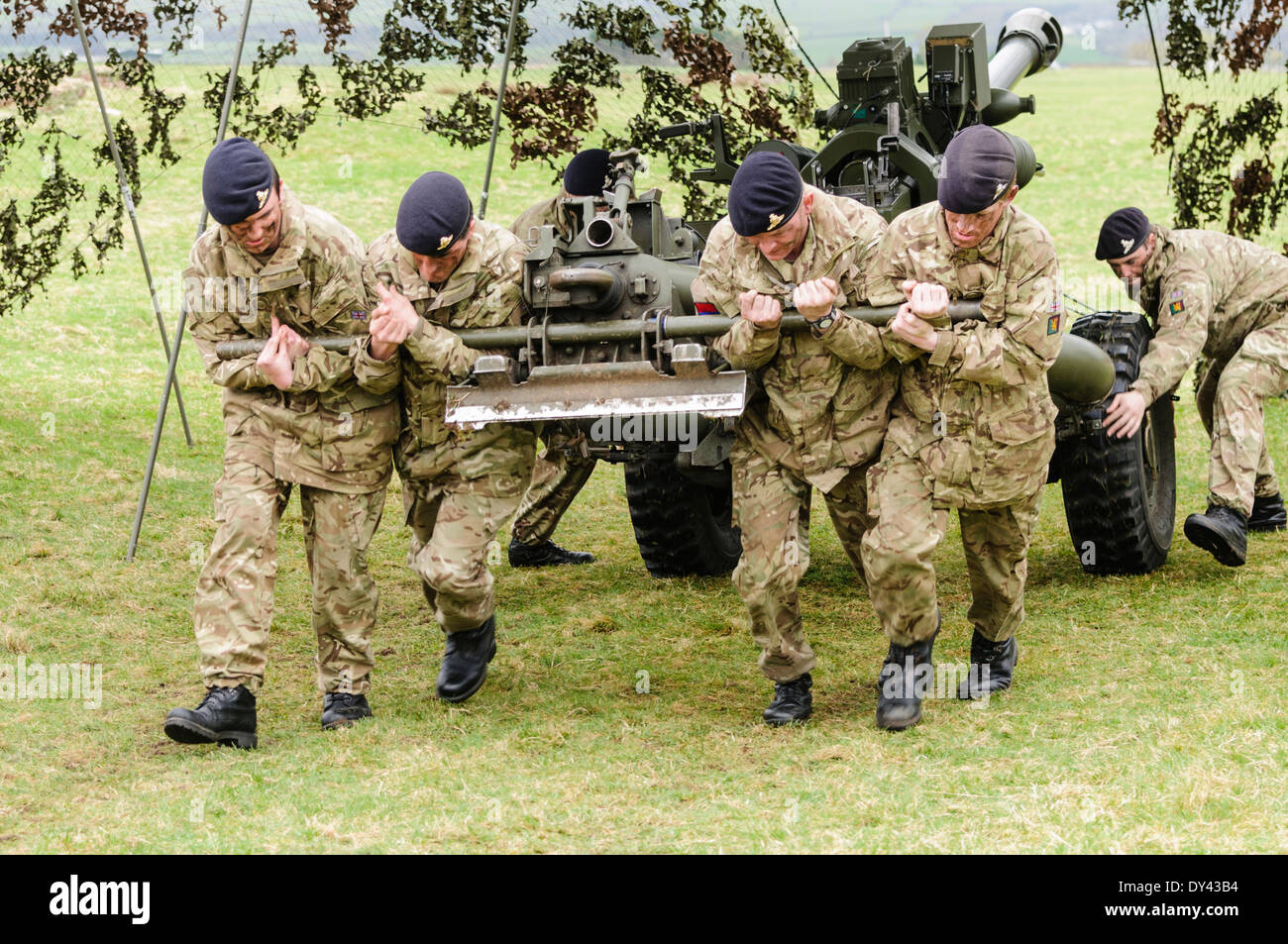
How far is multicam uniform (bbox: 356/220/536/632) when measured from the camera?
6.09 meters

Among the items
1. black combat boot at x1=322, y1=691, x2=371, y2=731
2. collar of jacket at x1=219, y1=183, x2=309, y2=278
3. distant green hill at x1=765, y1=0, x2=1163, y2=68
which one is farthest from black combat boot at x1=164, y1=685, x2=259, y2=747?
distant green hill at x1=765, y1=0, x2=1163, y2=68

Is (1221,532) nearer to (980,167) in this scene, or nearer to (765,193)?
(980,167)

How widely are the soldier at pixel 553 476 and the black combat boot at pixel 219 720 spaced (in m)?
2.04

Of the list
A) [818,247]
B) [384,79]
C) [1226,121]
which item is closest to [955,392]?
[818,247]

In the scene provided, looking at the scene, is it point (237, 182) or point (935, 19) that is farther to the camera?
point (935, 19)

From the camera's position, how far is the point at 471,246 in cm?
614

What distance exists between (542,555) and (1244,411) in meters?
3.89

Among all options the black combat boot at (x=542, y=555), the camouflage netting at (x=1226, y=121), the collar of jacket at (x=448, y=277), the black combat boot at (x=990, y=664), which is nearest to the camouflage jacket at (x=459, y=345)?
the collar of jacket at (x=448, y=277)

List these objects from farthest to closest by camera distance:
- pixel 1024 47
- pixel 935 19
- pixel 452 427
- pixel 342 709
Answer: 1. pixel 935 19
2. pixel 1024 47
3. pixel 452 427
4. pixel 342 709

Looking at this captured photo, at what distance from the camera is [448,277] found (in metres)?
6.11

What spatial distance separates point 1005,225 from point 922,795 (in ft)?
6.77

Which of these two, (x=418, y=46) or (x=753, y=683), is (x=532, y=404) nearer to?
(x=753, y=683)

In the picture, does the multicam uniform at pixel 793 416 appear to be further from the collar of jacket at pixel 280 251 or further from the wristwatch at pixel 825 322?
the collar of jacket at pixel 280 251
